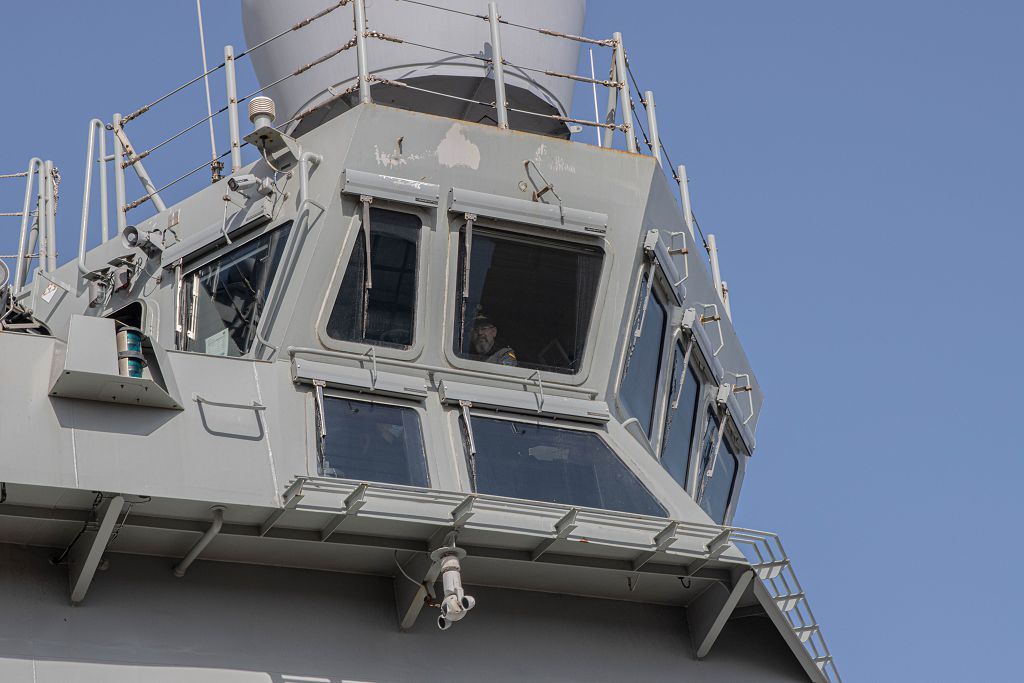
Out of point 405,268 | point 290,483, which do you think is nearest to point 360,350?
point 405,268

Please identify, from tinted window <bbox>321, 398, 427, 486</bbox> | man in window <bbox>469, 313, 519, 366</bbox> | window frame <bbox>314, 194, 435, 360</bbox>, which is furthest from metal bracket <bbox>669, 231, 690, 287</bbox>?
tinted window <bbox>321, 398, 427, 486</bbox>

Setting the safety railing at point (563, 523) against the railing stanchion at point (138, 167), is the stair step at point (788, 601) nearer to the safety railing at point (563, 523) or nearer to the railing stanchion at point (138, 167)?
the safety railing at point (563, 523)

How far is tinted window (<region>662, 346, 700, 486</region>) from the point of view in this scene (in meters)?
17.7

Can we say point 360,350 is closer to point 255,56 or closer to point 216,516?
point 216,516

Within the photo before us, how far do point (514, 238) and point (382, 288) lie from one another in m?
1.39

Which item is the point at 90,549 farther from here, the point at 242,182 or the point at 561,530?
the point at 242,182

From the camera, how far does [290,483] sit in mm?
13961

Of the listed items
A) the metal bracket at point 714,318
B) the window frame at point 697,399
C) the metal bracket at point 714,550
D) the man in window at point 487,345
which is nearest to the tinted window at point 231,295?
the man in window at point 487,345

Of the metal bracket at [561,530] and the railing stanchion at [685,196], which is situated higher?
the railing stanchion at [685,196]

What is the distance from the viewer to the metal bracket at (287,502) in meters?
13.6

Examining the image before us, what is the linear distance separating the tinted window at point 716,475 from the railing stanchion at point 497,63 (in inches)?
170

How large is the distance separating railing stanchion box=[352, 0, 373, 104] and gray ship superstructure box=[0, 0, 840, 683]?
0.04 m

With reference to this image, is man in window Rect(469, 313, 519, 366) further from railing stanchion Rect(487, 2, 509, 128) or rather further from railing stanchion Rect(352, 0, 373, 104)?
railing stanchion Rect(352, 0, 373, 104)

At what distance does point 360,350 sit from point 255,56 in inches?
214
